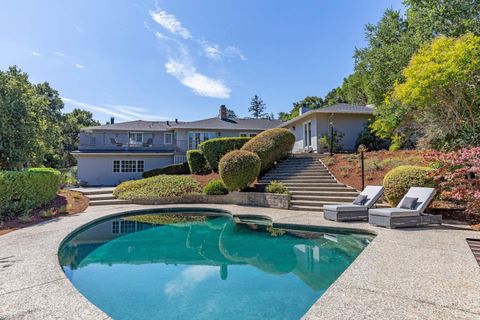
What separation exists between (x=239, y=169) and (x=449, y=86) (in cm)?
962

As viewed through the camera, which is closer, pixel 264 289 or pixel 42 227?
pixel 264 289

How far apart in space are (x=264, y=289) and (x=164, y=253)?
357 centimetres

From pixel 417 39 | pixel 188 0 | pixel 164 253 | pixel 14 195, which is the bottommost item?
pixel 164 253

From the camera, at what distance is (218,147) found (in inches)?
762

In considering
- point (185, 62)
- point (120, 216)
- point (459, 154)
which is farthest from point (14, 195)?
point (459, 154)

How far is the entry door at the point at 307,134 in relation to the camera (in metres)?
22.6

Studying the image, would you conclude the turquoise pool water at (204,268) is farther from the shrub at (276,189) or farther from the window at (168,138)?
the window at (168,138)

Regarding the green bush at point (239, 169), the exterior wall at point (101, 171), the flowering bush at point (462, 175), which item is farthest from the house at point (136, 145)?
the flowering bush at point (462, 175)

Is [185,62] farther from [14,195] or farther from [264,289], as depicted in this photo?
[264,289]

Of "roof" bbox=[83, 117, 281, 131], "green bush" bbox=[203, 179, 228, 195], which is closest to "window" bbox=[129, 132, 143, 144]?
"roof" bbox=[83, 117, 281, 131]

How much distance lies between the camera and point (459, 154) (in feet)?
28.3

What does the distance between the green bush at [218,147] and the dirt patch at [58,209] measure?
7.95 metres

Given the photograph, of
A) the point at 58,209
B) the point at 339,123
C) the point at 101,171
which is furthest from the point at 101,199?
the point at 339,123

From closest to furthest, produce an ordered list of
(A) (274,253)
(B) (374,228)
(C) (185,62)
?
(A) (274,253) < (B) (374,228) < (C) (185,62)
